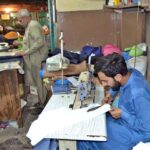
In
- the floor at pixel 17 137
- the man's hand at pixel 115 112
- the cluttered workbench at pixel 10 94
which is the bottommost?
the floor at pixel 17 137

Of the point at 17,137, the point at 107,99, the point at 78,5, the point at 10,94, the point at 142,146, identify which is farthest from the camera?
the point at 78,5

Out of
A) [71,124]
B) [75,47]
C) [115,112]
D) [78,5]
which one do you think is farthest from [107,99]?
[78,5]

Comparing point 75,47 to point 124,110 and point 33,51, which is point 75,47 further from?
point 124,110

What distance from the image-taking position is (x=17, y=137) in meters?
3.59

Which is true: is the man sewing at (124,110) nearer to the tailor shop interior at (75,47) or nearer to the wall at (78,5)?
the tailor shop interior at (75,47)

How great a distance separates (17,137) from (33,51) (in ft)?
4.22

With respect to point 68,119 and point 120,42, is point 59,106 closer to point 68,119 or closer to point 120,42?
point 68,119

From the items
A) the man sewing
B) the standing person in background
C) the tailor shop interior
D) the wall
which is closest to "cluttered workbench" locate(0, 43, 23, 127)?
the tailor shop interior

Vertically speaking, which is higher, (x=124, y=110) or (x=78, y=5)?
(x=78, y=5)

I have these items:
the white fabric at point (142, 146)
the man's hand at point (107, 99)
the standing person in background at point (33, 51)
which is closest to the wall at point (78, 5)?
the standing person in background at point (33, 51)

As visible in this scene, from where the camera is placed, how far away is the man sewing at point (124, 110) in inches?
71.1

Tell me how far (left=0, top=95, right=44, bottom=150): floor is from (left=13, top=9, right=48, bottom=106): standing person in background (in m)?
0.40

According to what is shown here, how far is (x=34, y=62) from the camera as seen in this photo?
4.41 meters

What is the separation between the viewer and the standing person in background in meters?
4.29
